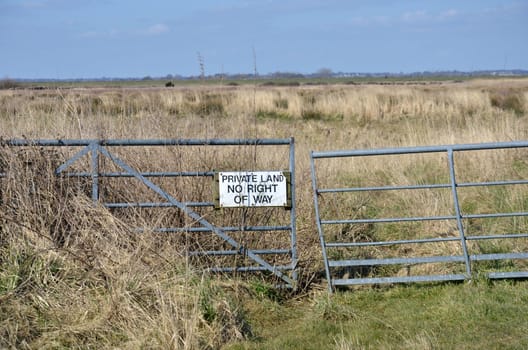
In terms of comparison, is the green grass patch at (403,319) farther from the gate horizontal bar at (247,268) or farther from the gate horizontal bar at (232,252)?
the gate horizontal bar at (232,252)

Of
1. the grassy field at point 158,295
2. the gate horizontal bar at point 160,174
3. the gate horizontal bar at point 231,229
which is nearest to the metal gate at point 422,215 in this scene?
the grassy field at point 158,295

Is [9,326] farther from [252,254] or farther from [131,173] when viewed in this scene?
[252,254]

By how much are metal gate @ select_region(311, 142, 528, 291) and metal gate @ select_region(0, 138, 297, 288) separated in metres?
0.57

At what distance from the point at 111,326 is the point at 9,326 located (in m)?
0.86

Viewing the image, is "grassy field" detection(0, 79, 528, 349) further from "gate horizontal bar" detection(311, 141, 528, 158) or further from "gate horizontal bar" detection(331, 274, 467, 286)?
"gate horizontal bar" detection(311, 141, 528, 158)

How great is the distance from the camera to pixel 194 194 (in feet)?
27.7

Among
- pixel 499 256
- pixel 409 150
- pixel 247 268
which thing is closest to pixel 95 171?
pixel 247 268

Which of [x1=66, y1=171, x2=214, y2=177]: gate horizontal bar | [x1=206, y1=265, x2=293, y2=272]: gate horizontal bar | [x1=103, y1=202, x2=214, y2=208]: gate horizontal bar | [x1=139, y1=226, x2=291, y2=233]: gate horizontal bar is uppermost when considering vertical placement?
[x1=66, y1=171, x2=214, y2=177]: gate horizontal bar

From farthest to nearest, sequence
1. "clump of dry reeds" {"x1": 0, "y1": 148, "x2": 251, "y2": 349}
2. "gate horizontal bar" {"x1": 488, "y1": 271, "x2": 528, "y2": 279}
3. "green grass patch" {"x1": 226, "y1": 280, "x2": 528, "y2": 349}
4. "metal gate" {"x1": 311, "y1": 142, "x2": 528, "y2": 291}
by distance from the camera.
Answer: "metal gate" {"x1": 311, "y1": 142, "x2": 528, "y2": 291} < "gate horizontal bar" {"x1": 488, "y1": 271, "x2": 528, "y2": 279} < "green grass patch" {"x1": 226, "y1": 280, "x2": 528, "y2": 349} < "clump of dry reeds" {"x1": 0, "y1": 148, "x2": 251, "y2": 349}

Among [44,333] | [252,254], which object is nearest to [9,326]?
[44,333]

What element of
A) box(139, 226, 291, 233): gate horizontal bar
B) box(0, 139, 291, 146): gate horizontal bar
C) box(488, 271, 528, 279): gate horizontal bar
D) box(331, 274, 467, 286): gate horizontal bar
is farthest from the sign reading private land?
box(488, 271, 528, 279): gate horizontal bar

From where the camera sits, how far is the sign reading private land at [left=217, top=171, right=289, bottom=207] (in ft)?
26.0

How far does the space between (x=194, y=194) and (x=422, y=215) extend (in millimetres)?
3450

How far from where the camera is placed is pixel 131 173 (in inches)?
311
